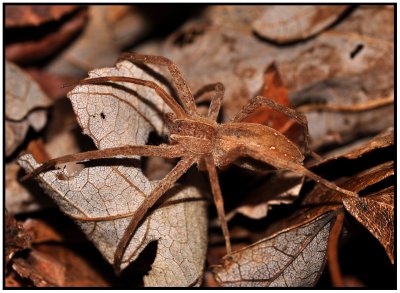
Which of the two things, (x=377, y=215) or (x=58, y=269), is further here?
(x=58, y=269)

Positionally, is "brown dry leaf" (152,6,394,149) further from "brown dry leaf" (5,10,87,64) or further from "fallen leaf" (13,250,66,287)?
"fallen leaf" (13,250,66,287)

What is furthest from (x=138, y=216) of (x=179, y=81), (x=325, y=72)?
(x=325, y=72)

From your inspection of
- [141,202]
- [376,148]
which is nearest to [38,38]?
[141,202]

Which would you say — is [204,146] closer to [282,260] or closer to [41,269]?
[282,260]

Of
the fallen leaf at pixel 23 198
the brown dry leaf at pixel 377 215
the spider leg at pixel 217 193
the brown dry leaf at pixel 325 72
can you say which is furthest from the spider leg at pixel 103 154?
the brown dry leaf at pixel 377 215

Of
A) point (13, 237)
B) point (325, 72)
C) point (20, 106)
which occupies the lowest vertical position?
point (13, 237)

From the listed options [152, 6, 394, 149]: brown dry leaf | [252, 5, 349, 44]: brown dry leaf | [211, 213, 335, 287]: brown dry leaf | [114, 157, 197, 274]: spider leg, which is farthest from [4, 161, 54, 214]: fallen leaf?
[252, 5, 349, 44]: brown dry leaf
